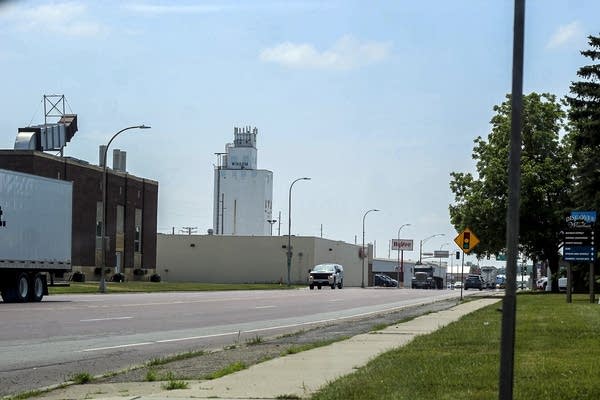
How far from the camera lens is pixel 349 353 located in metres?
15.1

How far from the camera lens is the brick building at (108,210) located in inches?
2660

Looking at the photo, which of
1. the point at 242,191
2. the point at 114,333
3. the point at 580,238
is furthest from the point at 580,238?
the point at 242,191

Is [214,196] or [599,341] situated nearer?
[599,341]

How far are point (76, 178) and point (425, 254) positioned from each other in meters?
133

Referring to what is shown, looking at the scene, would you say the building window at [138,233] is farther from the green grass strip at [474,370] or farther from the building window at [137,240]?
the green grass strip at [474,370]

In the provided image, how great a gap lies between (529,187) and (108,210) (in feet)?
113

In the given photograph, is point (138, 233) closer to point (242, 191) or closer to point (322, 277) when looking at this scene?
point (322, 277)

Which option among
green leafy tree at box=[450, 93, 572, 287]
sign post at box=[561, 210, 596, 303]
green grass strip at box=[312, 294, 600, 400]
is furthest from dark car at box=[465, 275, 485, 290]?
green grass strip at box=[312, 294, 600, 400]

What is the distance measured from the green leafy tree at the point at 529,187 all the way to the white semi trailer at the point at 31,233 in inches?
1216

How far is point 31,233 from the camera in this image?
118 ft

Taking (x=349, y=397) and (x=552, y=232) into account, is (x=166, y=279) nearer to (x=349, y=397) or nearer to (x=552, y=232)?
(x=552, y=232)

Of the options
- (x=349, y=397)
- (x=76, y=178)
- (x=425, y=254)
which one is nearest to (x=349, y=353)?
(x=349, y=397)

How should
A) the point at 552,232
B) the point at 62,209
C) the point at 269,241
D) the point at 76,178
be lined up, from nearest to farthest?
the point at 62,209 → the point at 552,232 → the point at 76,178 → the point at 269,241

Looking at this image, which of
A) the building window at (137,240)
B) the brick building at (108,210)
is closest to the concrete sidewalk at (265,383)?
the brick building at (108,210)
